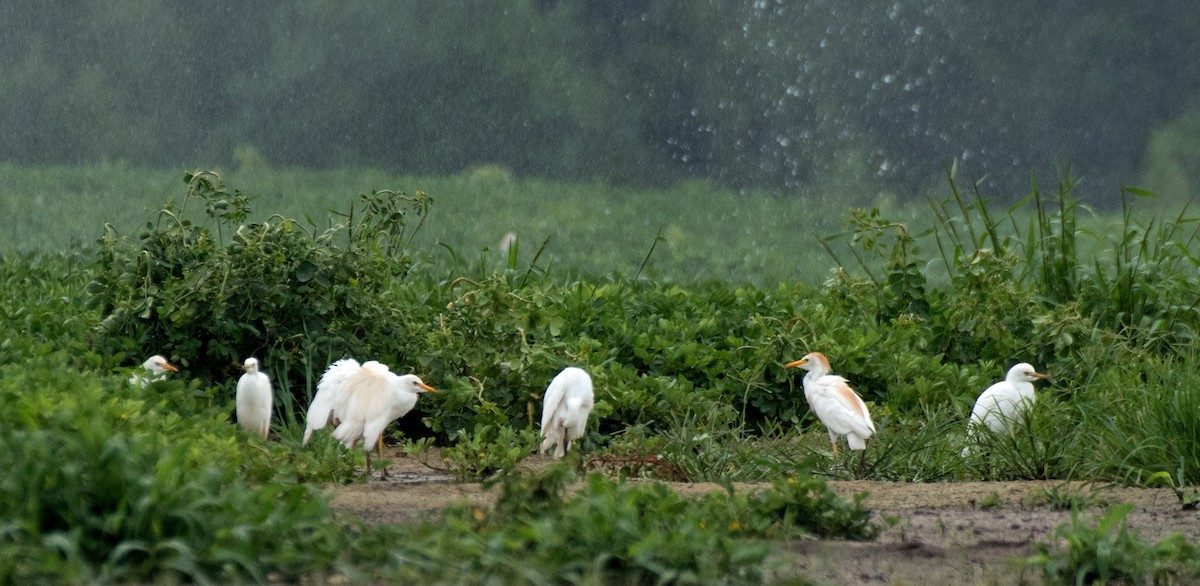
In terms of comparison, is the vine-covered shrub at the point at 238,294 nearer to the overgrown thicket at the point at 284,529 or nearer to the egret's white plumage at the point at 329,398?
the egret's white plumage at the point at 329,398

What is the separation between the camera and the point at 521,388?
4930mm

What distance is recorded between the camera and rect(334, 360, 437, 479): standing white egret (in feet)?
13.4

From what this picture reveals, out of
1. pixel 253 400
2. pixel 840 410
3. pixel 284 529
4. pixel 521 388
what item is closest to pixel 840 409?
pixel 840 410

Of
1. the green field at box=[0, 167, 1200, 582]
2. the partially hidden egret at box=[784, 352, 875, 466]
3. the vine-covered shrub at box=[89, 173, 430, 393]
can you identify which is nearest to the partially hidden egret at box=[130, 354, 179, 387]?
the green field at box=[0, 167, 1200, 582]

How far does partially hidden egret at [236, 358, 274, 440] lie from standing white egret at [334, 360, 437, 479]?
1.03 ft

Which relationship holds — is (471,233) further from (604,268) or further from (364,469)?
(364,469)

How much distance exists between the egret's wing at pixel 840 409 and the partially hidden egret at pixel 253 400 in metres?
1.71

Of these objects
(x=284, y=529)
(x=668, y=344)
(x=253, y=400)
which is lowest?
(x=284, y=529)

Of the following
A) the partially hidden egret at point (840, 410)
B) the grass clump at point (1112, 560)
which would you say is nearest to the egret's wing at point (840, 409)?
the partially hidden egret at point (840, 410)

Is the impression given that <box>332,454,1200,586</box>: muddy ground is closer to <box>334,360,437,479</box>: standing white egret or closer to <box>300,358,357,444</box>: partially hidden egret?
<box>334,360,437,479</box>: standing white egret

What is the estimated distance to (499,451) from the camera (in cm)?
396

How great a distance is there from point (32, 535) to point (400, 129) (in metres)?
12.6

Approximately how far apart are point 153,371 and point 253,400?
1.33 ft

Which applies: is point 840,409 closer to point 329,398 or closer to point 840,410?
point 840,410
